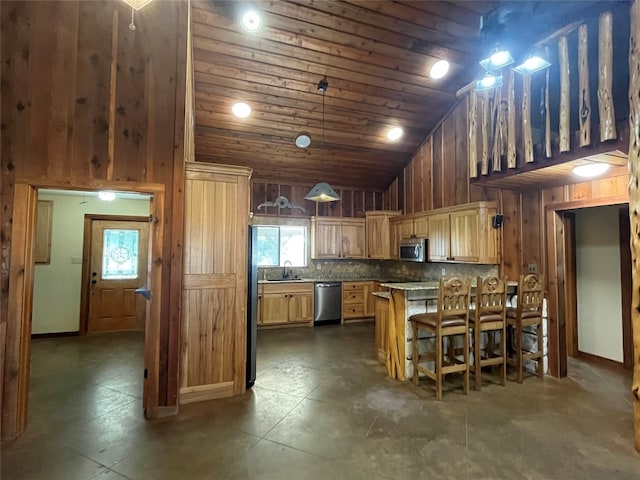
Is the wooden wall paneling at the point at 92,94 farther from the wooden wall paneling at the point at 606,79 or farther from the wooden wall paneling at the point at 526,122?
the wooden wall paneling at the point at 606,79

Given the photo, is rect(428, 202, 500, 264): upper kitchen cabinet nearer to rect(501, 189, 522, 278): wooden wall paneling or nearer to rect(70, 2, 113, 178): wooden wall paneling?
rect(501, 189, 522, 278): wooden wall paneling

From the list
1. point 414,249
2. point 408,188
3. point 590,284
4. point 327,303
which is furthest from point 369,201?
point 590,284

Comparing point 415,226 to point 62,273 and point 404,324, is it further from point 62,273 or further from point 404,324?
point 62,273

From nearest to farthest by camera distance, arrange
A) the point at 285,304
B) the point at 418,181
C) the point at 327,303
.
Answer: the point at 285,304 → the point at 418,181 → the point at 327,303

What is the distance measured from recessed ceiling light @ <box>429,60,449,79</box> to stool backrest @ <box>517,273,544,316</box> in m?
3.13

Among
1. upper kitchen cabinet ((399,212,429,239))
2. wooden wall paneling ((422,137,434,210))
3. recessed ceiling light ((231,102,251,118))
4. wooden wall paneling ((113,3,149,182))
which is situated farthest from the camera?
wooden wall paneling ((422,137,434,210))

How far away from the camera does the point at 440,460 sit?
220cm

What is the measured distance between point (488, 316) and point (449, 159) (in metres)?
3.02

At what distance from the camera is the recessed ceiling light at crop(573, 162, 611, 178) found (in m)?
3.10

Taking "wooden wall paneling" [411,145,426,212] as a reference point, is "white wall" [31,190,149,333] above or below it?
below

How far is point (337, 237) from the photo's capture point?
271 inches

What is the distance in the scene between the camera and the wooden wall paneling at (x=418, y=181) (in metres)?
6.22

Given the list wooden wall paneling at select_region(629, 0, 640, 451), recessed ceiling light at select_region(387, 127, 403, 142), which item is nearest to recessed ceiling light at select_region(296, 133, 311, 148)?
recessed ceiling light at select_region(387, 127, 403, 142)

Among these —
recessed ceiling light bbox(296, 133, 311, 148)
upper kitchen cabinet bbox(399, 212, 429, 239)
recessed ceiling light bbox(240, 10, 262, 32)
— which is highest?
recessed ceiling light bbox(240, 10, 262, 32)
